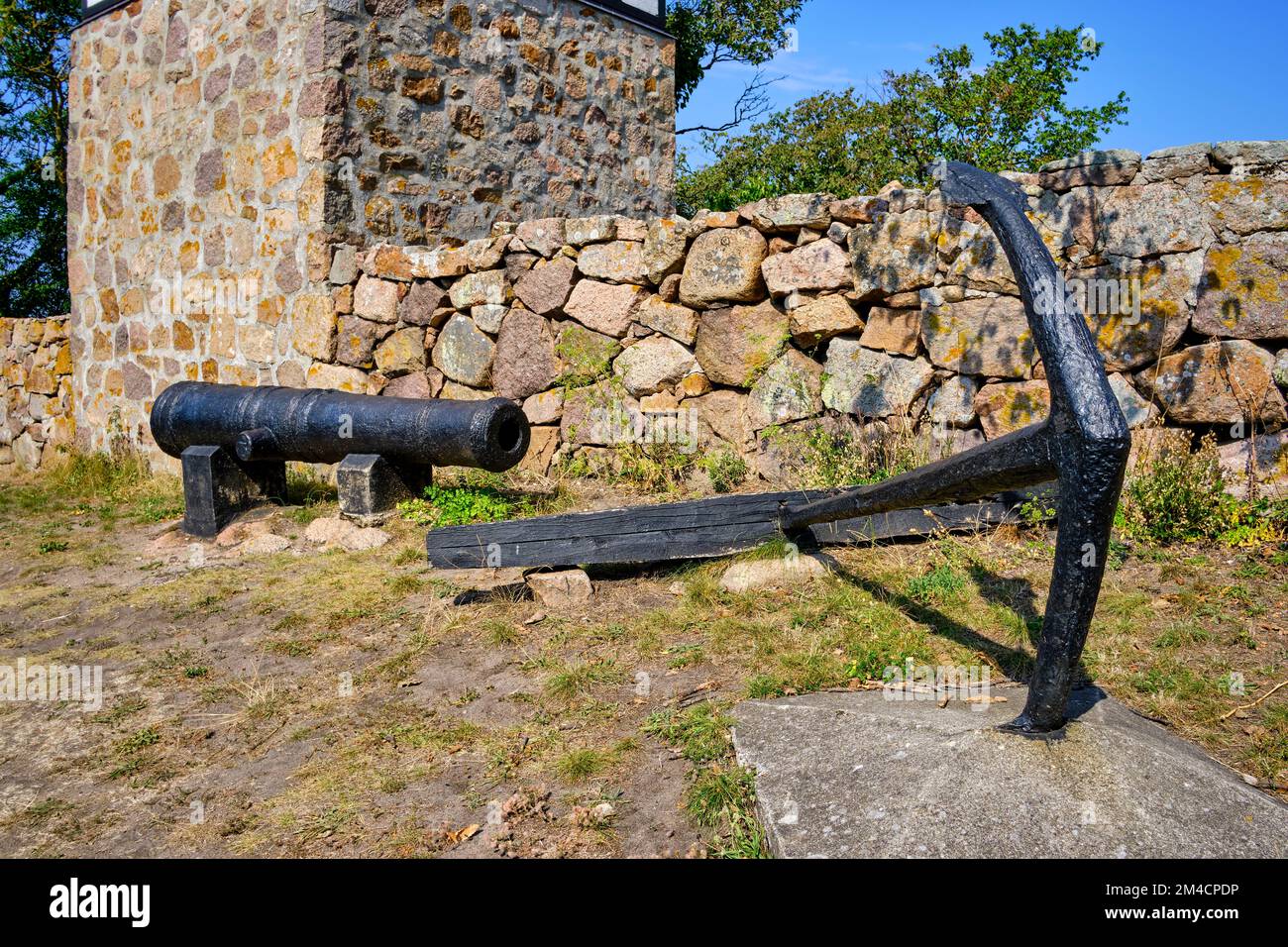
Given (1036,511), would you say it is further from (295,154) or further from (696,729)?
(295,154)

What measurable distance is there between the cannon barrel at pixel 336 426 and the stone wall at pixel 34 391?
4733 millimetres

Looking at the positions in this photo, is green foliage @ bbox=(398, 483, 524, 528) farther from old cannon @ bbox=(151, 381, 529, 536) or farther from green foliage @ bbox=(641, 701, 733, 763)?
green foliage @ bbox=(641, 701, 733, 763)

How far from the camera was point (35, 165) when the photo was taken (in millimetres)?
12172

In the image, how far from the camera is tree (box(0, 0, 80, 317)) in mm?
11633

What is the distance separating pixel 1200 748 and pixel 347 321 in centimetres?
649

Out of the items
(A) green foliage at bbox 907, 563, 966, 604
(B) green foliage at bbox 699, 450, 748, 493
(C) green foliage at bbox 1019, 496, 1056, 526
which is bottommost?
(A) green foliage at bbox 907, 563, 966, 604

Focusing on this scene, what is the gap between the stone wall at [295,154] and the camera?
7219mm

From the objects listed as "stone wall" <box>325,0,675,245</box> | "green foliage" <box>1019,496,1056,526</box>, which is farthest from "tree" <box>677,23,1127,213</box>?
"green foliage" <box>1019,496,1056,526</box>

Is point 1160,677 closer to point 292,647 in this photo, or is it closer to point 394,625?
point 394,625

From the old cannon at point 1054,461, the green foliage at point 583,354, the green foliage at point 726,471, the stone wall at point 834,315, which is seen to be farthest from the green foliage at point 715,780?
the green foliage at point 583,354

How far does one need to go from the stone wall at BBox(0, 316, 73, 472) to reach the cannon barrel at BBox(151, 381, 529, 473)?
186 inches

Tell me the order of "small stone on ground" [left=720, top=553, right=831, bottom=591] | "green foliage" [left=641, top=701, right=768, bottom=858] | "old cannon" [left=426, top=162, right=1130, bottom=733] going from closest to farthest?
"old cannon" [left=426, top=162, right=1130, bottom=733]
"green foliage" [left=641, top=701, right=768, bottom=858]
"small stone on ground" [left=720, top=553, right=831, bottom=591]

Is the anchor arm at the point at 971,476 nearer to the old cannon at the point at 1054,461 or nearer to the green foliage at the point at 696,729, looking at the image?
the old cannon at the point at 1054,461

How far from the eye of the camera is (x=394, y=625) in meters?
4.32
